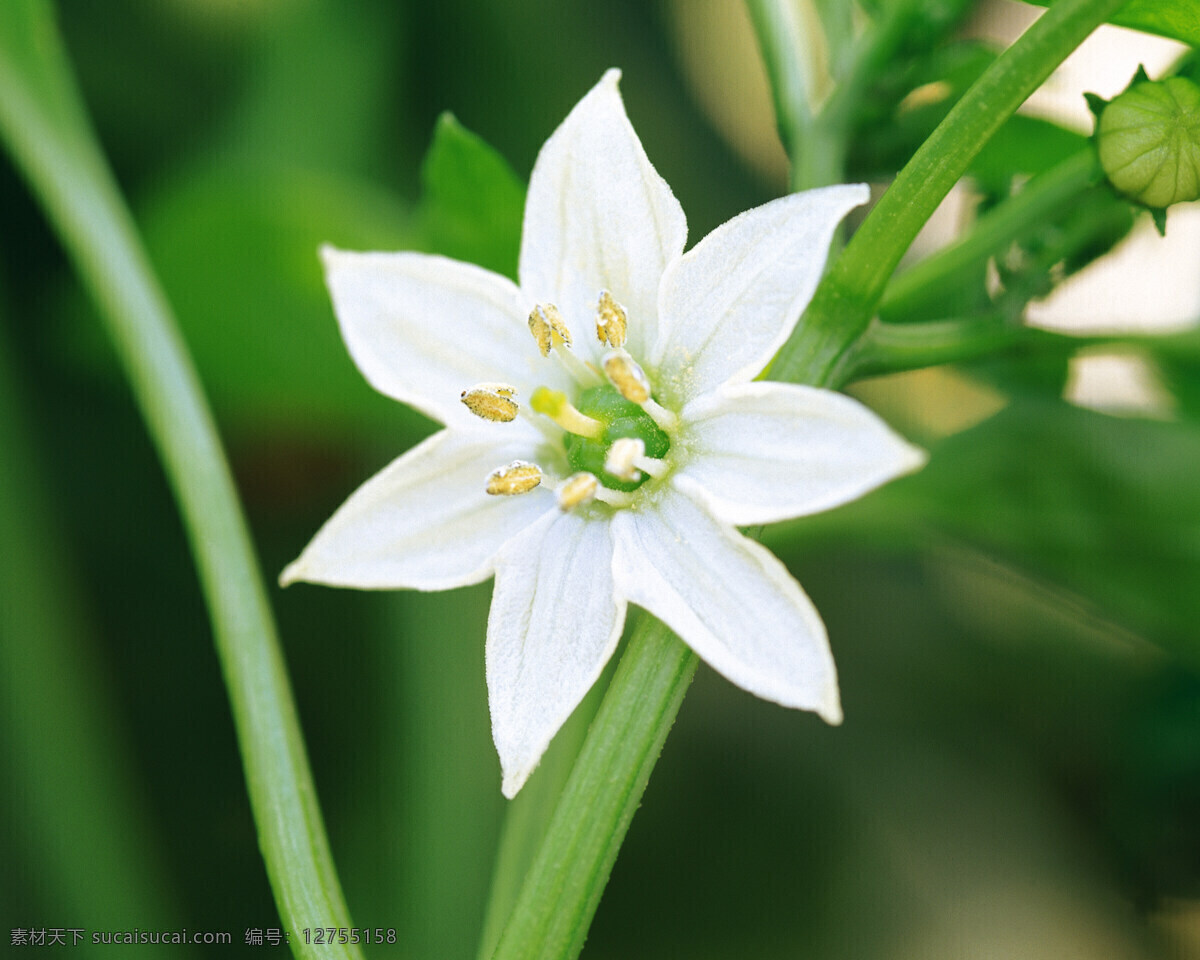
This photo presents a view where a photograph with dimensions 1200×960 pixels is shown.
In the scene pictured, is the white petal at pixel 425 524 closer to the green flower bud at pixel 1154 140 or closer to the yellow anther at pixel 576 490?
the yellow anther at pixel 576 490

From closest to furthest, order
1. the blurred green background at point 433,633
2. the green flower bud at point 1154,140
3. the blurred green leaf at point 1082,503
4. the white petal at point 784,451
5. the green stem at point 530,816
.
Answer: the white petal at point 784,451
the green flower bud at point 1154,140
the green stem at point 530,816
the blurred green leaf at point 1082,503
the blurred green background at point 433,633

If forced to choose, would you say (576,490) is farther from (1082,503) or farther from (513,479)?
(1082,503)

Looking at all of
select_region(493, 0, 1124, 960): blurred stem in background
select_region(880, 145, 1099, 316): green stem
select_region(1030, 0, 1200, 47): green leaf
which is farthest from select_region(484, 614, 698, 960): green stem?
select_region(1030, 0, 1200, 47): green leaf

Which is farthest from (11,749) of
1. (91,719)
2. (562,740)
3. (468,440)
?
(468,440)

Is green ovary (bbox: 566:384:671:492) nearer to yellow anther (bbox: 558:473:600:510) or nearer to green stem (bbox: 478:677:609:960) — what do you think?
yellow anther (bbox: 558:473:600:510)

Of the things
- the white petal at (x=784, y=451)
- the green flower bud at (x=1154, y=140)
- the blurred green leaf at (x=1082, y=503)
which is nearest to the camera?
the white petal at (x=784, y=451)

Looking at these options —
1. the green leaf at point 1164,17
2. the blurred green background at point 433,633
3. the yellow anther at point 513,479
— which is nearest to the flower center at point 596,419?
the yellow anther at point 513,479

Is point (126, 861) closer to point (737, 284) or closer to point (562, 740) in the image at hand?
point (562, 740)

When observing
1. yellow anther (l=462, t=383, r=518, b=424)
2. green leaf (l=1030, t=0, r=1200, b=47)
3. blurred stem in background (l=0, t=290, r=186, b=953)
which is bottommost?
blurred stem in background (l=0, t=290, r=186, b=953)
